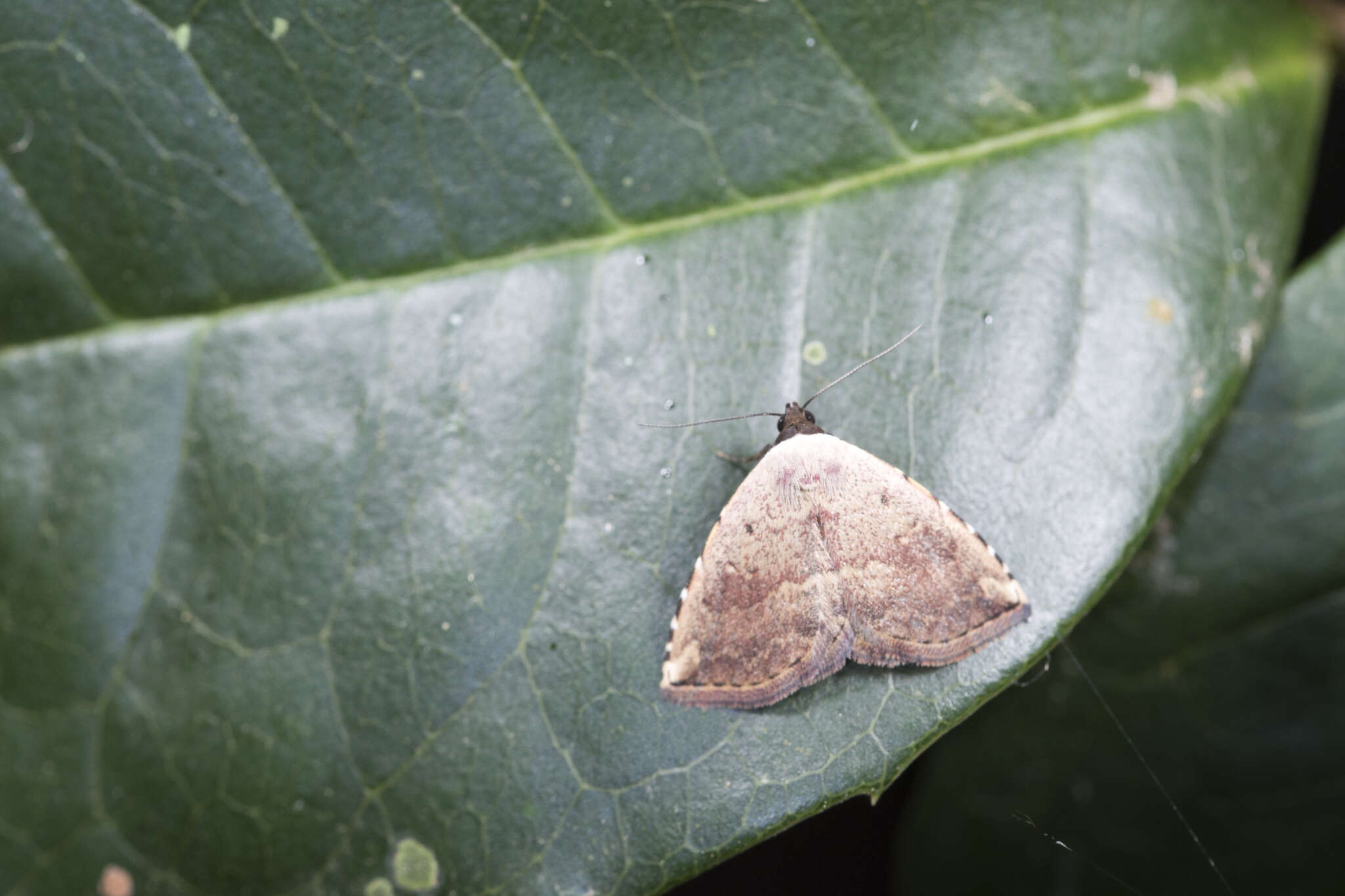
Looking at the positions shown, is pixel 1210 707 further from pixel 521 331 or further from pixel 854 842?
pixel 521 331

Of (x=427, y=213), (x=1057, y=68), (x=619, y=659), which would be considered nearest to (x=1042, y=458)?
(x=1057, y=68)

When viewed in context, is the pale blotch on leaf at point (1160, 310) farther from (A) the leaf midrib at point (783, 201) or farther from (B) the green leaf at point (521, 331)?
(A) the leaf midrib at point (783, 201)

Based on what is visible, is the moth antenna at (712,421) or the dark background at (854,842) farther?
the dark background at (854,842)

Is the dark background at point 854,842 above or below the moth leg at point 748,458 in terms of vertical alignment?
below

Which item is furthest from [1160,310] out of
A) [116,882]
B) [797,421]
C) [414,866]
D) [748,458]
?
[116,882]

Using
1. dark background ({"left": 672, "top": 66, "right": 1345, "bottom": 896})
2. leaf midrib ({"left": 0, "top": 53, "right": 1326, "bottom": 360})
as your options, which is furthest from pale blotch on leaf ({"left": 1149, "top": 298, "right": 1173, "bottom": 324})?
dark background ({"left": 672, "top": 66, "right": 1345, "bottom": 896})

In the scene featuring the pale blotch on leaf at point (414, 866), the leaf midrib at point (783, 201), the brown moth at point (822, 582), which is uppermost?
the leaf midrib at point (783, 201)

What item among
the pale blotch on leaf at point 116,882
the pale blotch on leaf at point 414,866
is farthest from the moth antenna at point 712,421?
the pale blotch on leaf at point 116,882
